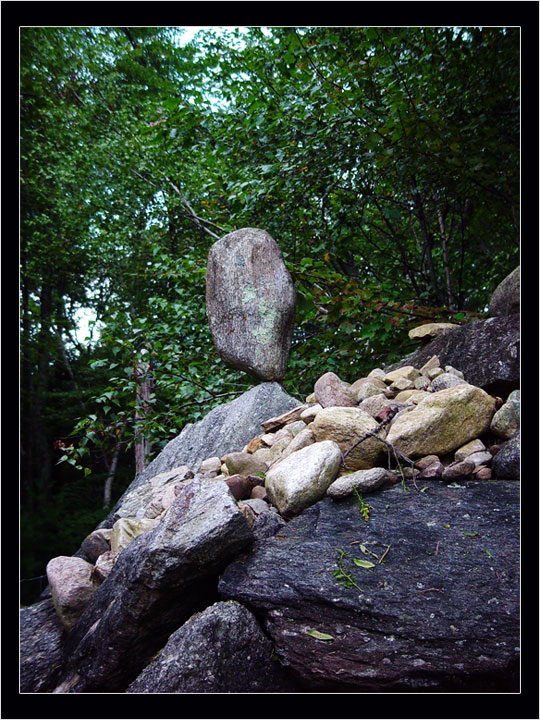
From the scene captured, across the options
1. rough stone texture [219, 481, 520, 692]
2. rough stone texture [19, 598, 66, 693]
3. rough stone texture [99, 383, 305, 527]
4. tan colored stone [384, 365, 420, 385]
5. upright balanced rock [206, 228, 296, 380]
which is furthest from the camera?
upright balanced rock [206, 228, 296, 380]

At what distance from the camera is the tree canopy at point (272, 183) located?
393cm

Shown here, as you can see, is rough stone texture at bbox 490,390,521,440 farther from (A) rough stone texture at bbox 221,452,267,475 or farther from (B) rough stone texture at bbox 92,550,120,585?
(B) rough stone texture at bbox 92,550,120,585

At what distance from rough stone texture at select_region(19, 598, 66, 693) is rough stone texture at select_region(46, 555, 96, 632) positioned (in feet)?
0.24

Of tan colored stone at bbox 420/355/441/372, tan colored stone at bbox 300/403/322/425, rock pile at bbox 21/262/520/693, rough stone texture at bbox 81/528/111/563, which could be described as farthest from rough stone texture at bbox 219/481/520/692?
tan colored stone at bbox 420/355/441/372

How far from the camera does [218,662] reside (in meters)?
1.64

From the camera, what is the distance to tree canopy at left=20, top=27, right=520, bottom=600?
3934mm

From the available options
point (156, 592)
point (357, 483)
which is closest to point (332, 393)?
point (357, 483)

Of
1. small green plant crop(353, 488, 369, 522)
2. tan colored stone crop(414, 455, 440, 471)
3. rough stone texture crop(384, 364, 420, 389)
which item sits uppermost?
rough stone texture crop(384, 364, 420, 389)

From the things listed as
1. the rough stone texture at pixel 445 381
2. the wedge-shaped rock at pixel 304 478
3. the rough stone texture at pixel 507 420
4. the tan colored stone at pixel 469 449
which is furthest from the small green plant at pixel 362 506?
the rough stone texture at pixel 445 381

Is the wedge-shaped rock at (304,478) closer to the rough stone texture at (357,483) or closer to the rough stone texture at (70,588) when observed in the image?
the rough stone texture at (357,483)
